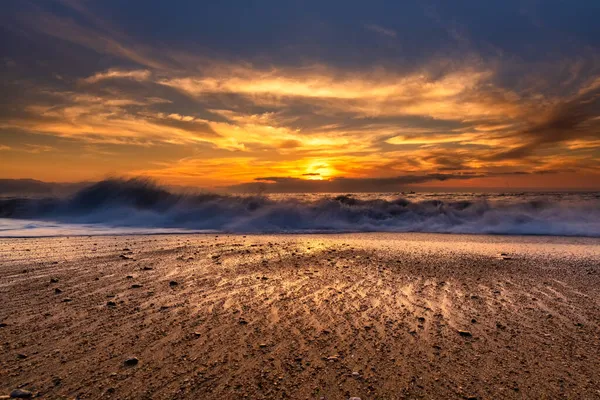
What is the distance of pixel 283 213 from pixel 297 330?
20.8m

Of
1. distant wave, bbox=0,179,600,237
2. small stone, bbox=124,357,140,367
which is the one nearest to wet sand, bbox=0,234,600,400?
small stone, bbox=124,357,140,367

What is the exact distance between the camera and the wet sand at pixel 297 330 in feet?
11.7

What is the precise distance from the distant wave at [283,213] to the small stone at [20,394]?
1771cm

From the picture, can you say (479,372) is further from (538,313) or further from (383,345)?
(538,313)

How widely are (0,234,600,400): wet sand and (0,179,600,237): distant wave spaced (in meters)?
12.4

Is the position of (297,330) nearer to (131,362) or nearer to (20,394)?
(131,362)

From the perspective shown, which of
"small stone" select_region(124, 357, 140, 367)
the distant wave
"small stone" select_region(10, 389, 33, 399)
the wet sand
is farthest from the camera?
the distant wave

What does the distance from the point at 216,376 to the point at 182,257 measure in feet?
24.5

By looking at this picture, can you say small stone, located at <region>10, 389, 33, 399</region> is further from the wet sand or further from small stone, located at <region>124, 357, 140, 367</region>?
small stone, located at <region>124, 357, 140, 367</region>

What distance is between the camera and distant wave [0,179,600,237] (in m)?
21.6

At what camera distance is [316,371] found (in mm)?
3832

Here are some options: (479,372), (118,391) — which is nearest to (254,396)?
(118,391)

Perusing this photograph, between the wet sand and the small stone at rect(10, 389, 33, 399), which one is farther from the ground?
the small stone at rect(10, 389, 33, 399)

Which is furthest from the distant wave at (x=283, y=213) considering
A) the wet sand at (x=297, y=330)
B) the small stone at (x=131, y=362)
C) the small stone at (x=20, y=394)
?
the small stone at (x=20, y=394)
